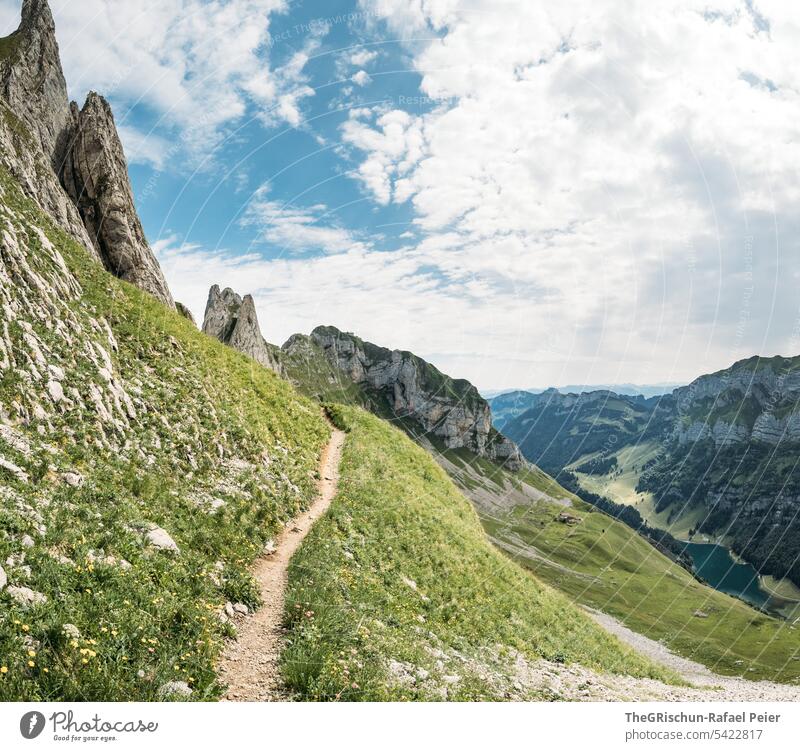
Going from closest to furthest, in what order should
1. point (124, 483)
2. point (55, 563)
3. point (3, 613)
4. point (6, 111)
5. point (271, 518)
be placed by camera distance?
point (3, 613) < point (55, 563) < point (124, 483) < point (271, 518) < point (6, 111)

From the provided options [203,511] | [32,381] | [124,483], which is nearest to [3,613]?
[124,483]

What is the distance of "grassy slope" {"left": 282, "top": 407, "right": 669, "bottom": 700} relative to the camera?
36.2 ft

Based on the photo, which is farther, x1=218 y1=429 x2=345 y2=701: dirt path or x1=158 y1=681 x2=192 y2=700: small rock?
x1=218 y1=429 x2=345 y2=701: dirt path

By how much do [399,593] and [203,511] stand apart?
805 centimetres

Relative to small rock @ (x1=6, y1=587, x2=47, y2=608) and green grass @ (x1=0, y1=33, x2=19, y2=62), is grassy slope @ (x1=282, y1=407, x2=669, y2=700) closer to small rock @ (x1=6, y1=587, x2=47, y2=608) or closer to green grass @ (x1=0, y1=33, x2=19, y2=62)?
small rock @ (x1=6, y1=587, x2=47, y2=608)

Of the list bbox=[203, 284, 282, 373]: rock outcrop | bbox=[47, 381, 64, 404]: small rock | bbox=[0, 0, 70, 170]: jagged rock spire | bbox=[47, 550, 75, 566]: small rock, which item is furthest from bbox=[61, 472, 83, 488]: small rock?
bbox=[203, 284, 282, 373]: rock outcrop

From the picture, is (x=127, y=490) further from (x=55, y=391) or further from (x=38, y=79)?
(x=38, y=79)

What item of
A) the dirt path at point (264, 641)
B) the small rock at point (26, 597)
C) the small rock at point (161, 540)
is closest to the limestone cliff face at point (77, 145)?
the dirt path at point (264, 641)

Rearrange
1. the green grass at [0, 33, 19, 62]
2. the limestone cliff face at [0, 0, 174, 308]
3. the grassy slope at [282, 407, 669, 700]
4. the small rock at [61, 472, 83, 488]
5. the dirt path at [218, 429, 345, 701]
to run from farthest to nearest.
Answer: the green grass at [0, 33, 19, 62]
the limestone cliff face at [0, 0, 174, 308]
the small rock at [61, 472, 83, 488]
the grassy slope at [282, 407, 669, 700]
the dirt path at [218, 429, 345, 701]

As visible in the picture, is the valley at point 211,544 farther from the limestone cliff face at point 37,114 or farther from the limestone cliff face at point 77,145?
the limestone cliff face at point 77,145

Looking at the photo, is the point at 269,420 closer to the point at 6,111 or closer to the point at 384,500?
the point at 384,500

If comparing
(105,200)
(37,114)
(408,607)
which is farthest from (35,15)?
(408,607)

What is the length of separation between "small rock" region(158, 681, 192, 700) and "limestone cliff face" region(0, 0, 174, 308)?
50174mm

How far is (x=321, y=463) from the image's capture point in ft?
97.3
